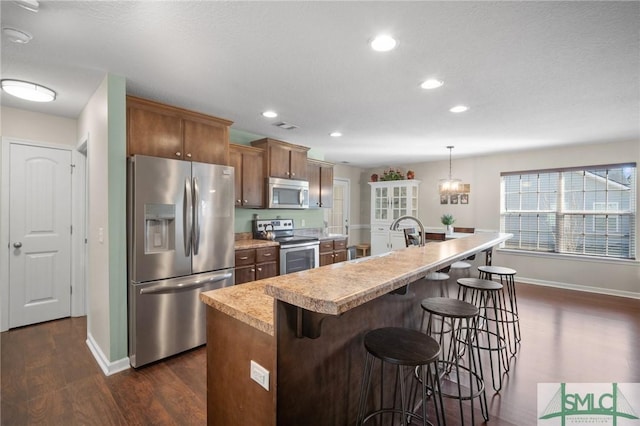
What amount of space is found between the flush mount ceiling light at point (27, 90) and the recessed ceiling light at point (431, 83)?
3.37 metres

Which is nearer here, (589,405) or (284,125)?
(589,405)

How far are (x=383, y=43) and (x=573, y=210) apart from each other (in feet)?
17.0

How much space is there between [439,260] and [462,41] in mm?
1412

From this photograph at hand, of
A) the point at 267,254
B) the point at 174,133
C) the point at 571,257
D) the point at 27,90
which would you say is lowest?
the point at 571,257

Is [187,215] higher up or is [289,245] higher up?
[187,215]

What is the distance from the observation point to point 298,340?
1.21 metres

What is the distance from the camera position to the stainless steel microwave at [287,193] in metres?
4.32

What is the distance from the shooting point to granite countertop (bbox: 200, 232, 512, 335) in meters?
1.00

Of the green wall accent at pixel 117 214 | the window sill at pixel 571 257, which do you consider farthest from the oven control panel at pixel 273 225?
the window sill at pixel 571 257

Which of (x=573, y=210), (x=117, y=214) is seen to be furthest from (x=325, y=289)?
(x=573, y=210)

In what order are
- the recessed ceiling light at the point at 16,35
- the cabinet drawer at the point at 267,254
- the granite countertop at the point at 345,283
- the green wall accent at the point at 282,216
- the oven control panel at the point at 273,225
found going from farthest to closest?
the oven control panel at the point at 273,225 < the green wall accent at the point at 282,216 < the cabinet drawer at the point at 267,254 < the recessed ceiling light at the point at 16,35 < the granite countertop at the point at 345,283

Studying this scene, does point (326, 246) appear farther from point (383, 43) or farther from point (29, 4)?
point (29, 4)

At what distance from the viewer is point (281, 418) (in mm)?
1142

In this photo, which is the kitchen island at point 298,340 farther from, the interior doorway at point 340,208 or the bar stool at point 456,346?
the interior doorway at point 340,208
